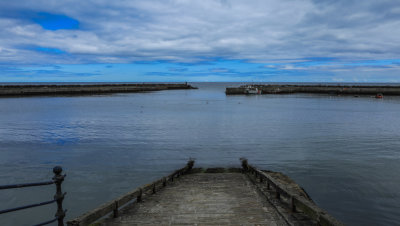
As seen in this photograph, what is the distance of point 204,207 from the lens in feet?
26.0

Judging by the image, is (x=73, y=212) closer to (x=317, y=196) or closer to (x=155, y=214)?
(x=155, y=214)

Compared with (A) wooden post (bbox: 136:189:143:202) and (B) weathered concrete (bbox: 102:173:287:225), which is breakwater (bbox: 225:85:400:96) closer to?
(B) weathered concrete (bbox: 102:173:287:225)

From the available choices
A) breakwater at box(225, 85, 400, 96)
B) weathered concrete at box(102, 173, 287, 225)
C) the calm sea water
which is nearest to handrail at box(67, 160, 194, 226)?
weathered concrete at box(102, 173, 287, 225)

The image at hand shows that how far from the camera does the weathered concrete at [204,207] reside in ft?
22.6

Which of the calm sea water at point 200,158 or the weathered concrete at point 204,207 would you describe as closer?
the weathered concrete at point 204,207

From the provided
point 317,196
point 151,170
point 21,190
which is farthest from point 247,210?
point 21,190

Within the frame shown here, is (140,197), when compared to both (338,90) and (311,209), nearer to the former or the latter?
(311,209)

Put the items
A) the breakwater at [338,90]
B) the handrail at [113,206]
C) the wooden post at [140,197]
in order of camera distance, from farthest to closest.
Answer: the breakwater at [338,90] → the wooden post at [140,197] → the handrail at [113,206]

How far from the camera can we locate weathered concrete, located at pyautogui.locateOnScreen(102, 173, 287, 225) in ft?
22.6

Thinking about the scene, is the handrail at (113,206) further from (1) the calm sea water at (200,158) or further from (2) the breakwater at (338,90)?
(2) the breakwater at (338,90)

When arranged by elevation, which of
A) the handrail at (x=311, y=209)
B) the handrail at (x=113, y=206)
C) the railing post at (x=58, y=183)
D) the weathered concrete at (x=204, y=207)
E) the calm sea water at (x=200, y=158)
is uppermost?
the railing post at (x=58, y=183)

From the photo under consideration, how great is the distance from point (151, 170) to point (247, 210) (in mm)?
9497

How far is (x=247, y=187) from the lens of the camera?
10.0m

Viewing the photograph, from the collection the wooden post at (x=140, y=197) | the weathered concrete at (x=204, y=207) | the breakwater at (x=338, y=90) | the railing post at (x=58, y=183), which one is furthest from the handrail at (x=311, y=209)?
the breakwater at (x=338, y=90)
